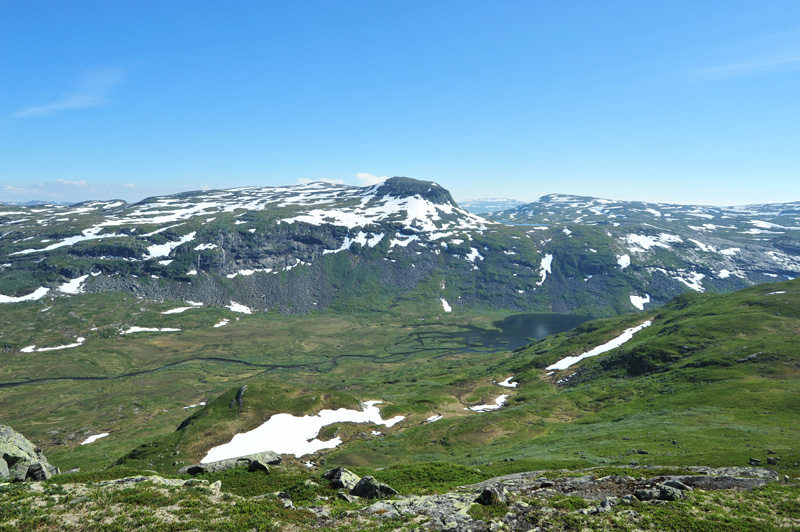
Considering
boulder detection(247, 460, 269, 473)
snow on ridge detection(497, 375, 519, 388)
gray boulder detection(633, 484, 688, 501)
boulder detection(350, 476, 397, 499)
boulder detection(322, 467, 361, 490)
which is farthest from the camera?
snow on ridge detection(497, 375, 519, 388)

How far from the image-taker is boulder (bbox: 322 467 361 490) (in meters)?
33.1

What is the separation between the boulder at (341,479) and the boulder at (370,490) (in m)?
0.83

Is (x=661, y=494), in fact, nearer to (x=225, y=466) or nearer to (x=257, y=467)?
(x=257, y=467)

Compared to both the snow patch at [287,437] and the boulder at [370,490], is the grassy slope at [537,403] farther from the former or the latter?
the boulder at [370,490]

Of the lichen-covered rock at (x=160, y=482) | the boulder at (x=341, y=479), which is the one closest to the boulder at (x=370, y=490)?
the boulder at (x=341, y=479)

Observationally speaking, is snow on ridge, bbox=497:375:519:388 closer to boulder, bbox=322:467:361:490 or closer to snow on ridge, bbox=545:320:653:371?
snow on ridge, bbox=545:320:653:371

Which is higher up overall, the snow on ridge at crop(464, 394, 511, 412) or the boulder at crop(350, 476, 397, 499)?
the boulder at crop(350, 476, 397, 499)

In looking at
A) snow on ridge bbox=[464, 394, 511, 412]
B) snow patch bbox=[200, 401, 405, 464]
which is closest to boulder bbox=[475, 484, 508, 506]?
snow patch bbox=[200, 401, 405, 464]

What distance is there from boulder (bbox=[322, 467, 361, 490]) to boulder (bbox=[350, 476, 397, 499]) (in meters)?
0.83

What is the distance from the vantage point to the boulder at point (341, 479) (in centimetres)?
3309

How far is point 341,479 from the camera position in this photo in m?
33.6

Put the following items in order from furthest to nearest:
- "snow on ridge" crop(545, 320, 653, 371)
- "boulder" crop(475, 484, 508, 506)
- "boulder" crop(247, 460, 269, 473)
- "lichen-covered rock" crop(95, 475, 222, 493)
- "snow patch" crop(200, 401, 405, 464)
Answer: "snow on ridge" crop(545, 320, 653, 371)
"snow patch" crop(200, 401, 405, 464)
"boulder" crop(247, 460, 269, 473)
"boulder" crop(475, 484, 508, 506)
"lichen-covered rock" crop(95, 475, 222, 493)

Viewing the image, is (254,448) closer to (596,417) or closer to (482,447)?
(482,447)

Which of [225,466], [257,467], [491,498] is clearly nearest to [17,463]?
[225,466]
